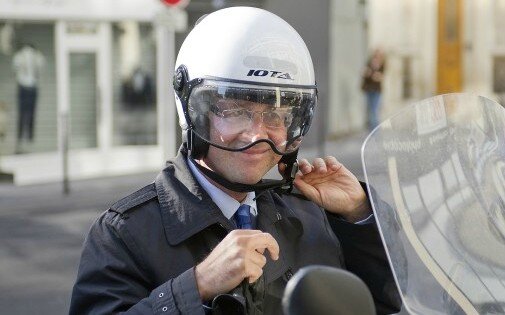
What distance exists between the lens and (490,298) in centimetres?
224

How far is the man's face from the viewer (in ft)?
8.18

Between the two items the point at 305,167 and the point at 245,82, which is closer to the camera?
the point at 245,82

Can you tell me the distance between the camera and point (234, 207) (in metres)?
2.55

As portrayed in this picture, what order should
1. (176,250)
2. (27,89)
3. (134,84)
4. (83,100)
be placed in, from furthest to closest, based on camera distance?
(134,84) → (83,100) → (27,89) → (176,250)

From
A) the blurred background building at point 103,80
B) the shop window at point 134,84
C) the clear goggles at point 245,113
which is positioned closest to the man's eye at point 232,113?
the clear goggles at point 245,113

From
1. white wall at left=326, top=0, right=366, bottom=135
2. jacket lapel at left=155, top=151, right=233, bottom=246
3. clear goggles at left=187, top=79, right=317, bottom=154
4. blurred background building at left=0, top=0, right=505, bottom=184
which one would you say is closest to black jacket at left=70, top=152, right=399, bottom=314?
jacket lapel at left=155, top=151, right=233, bottom=246

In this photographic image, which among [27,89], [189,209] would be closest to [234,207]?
[189,209]

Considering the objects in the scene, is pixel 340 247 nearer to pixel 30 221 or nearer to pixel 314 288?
pixel 314 288

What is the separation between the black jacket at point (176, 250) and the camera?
232 centimetres

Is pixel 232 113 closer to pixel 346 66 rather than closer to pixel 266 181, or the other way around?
pixel 266 181

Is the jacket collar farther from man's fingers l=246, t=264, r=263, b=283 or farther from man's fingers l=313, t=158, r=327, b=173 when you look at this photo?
man's fingers l=246, t=264, r=263, b=283

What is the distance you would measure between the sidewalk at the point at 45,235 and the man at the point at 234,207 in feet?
8.93

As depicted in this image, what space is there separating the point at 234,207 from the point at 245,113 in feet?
0.67

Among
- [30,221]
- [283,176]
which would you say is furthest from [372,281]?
[30,221]
